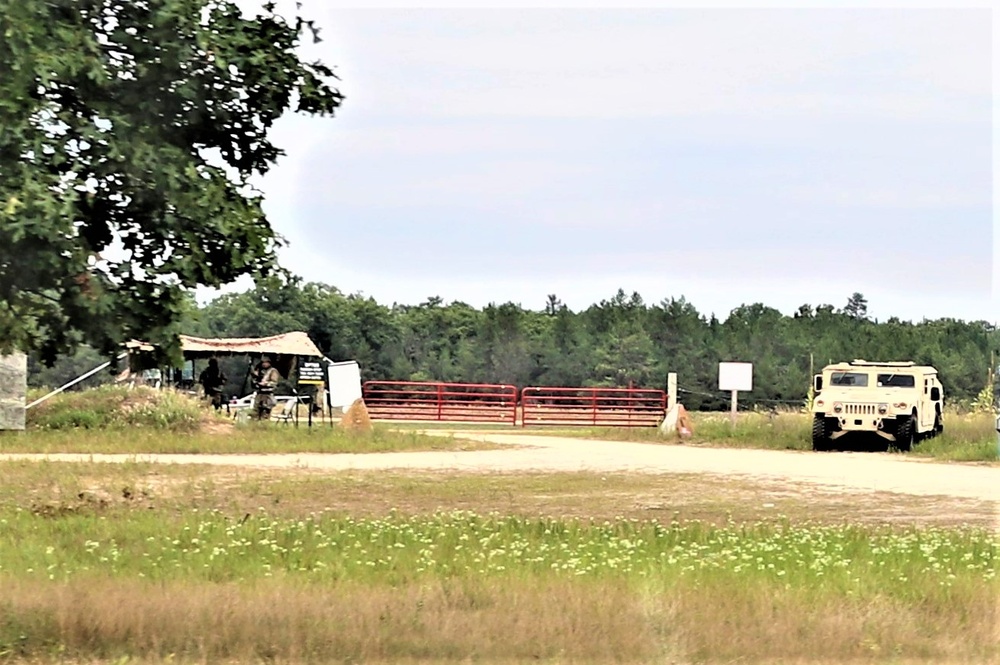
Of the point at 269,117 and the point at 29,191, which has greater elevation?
the point at 269,117

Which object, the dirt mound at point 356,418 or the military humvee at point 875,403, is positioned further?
the dirt mound at point 356,418

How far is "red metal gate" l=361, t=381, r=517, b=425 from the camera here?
42875 mm

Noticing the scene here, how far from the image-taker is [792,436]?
31922mm

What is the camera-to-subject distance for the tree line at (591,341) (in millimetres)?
50906

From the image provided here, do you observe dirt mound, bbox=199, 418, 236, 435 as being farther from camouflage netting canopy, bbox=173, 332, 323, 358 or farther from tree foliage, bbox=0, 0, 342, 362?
tree foliage, bbox=0, 0, 342, 362

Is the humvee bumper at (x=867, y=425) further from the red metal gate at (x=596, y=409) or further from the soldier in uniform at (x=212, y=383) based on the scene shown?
the soldier in uniform at (x=212, y=383)

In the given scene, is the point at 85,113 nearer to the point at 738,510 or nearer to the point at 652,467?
the point at 738,510

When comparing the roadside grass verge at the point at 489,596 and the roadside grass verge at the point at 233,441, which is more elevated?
the roadside grass verge at the point at 233,441

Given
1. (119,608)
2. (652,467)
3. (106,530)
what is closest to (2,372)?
(652,467)

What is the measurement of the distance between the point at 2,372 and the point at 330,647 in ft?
74.1

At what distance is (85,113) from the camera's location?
25.9ft

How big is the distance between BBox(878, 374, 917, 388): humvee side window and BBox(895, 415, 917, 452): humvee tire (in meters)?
1.15

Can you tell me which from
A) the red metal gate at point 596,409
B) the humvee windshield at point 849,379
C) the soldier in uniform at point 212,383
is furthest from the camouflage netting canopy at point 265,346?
the humvee windshield at point 849,379

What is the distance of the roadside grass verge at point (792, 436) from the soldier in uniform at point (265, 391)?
782 centimetres
